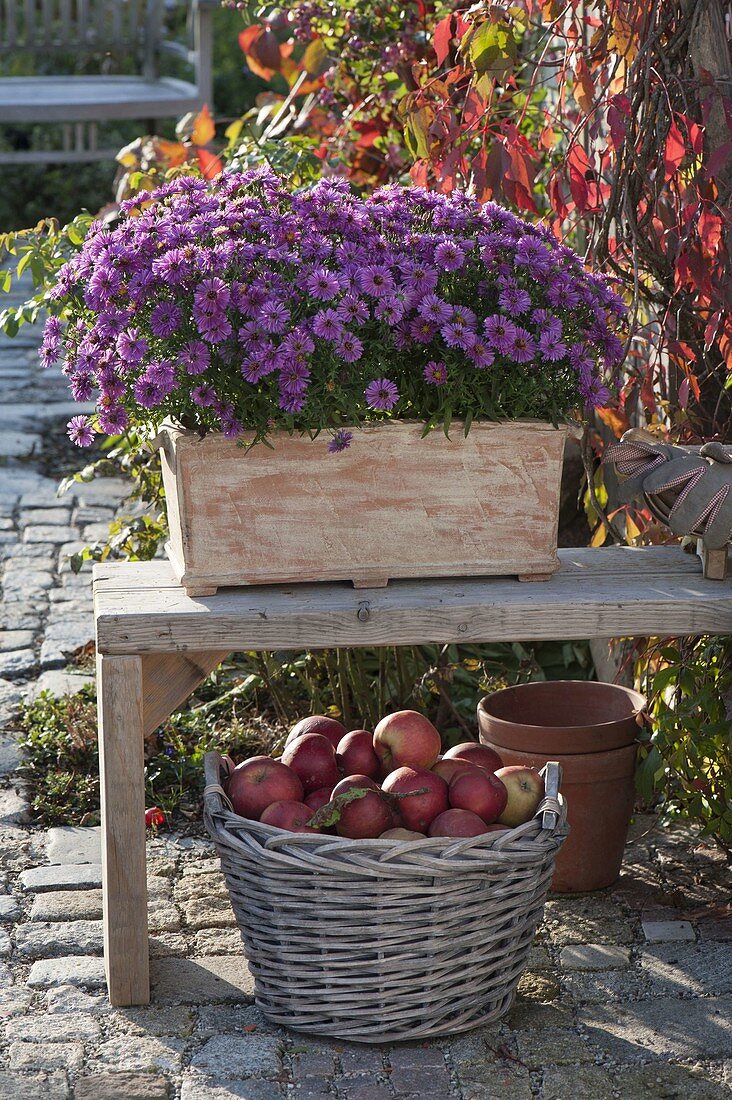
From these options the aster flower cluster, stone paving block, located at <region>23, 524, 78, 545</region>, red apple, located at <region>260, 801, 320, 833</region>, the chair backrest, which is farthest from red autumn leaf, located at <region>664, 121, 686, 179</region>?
the chair backrest

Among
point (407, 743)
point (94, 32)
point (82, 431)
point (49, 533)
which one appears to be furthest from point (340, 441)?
point (94, 32)

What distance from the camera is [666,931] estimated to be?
2742 millimetres

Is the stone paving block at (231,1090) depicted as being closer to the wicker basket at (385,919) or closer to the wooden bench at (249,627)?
the wicker basket at (385,919)

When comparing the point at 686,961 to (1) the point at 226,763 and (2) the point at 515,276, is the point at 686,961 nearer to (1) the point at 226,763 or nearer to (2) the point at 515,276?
(1) the point at 226,763

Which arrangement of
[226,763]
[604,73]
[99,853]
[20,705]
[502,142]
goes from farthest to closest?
1. [20,705]
2. [604,73]
3. [99,853]
4. [502,142]
5. [226,763]

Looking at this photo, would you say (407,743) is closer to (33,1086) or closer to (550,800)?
(550,800)

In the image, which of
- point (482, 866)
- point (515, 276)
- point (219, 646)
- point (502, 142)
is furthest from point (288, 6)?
point (482, 866)

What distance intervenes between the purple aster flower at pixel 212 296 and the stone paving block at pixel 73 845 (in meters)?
1.43

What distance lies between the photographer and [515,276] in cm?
238

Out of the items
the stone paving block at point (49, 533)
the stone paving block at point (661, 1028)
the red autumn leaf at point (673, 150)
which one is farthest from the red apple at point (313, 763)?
the stone paving block at point (49, 533)

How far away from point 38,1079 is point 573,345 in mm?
1509

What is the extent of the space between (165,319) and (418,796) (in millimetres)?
904

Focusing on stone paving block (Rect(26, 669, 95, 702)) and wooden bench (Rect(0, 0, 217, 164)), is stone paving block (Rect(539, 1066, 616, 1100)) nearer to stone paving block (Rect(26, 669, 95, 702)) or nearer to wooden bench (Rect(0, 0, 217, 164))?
stone paving block (Rect(26, 669, 95, 702))

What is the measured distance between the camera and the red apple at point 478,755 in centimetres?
256
